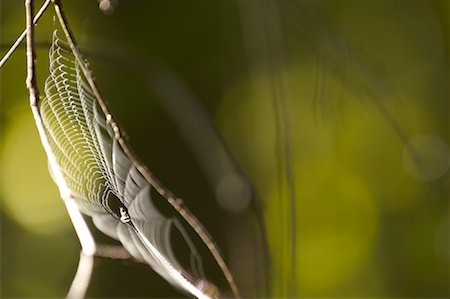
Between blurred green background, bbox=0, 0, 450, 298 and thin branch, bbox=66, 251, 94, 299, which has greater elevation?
blurred green background, bbox=0, 0, 450, 298

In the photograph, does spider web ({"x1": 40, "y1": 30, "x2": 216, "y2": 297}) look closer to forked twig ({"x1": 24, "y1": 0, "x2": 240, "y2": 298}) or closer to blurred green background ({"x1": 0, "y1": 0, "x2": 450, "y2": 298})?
forked twig ({"x1": 24, "y1": 0, "x2": 240, "y2": 298})

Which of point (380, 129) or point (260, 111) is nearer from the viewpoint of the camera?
point (260, 111)

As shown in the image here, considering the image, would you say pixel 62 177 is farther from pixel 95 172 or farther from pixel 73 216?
pixel 95 172

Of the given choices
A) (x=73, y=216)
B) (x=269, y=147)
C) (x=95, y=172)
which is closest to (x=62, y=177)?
(x=73, y=216)

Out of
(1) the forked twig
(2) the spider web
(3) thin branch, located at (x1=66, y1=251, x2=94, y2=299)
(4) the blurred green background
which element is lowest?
(3) thin branch, located at (x1=66, y1=251, x2=94, y2=299)

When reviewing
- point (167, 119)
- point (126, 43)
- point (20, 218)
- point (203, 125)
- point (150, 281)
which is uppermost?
point (126, 43)

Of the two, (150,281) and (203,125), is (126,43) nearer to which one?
(150,281)

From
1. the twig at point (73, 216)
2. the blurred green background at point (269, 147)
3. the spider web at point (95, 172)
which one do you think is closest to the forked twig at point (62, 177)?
the twig at point (73, 216)

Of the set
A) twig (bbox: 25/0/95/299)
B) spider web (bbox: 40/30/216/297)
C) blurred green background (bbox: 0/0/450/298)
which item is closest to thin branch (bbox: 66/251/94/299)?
twig (bbox: 25/0/95/299)

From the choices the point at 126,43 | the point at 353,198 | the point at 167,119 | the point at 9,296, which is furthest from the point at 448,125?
the point at 9,296
